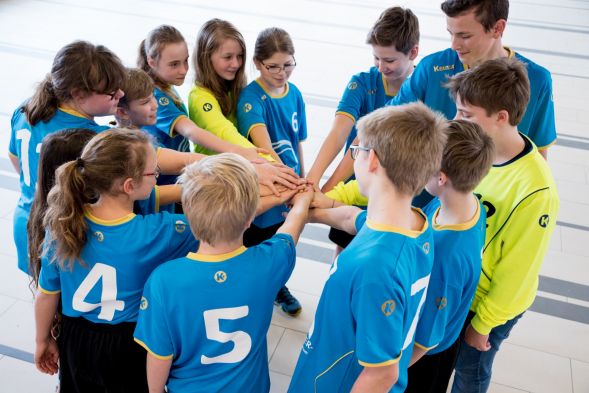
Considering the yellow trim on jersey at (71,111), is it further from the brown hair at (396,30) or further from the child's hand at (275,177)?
the brown hair at (396,30)

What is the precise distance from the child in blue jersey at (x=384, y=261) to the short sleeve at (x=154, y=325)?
0.46 metres

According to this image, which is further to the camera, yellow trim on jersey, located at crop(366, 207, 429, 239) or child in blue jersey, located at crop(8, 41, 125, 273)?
child in blue jersey, located at crop(8, 41, 125, 273)

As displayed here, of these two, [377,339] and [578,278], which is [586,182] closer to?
[578,278]

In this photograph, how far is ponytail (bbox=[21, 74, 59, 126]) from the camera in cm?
203

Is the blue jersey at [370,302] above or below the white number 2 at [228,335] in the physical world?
above

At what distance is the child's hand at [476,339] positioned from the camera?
198cm

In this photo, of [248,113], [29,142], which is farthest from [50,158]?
[248,113]

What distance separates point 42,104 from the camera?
204 centimetres

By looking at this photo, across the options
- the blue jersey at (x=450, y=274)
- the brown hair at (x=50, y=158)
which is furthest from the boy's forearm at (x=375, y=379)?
the brown hair at (x=50, y=158)

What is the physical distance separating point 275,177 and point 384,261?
2.67 ft

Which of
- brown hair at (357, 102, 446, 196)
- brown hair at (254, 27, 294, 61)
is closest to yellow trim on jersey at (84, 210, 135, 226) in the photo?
brown hair at (357, 102, 446, 196)

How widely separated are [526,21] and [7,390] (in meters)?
9.80

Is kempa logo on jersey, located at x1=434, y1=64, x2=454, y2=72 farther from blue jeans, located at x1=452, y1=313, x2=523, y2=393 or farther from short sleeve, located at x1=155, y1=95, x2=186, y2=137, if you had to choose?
short sleeve, located at x1=155, y1=95, x2=186, y2=137

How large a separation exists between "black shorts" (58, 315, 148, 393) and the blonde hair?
0.59m
